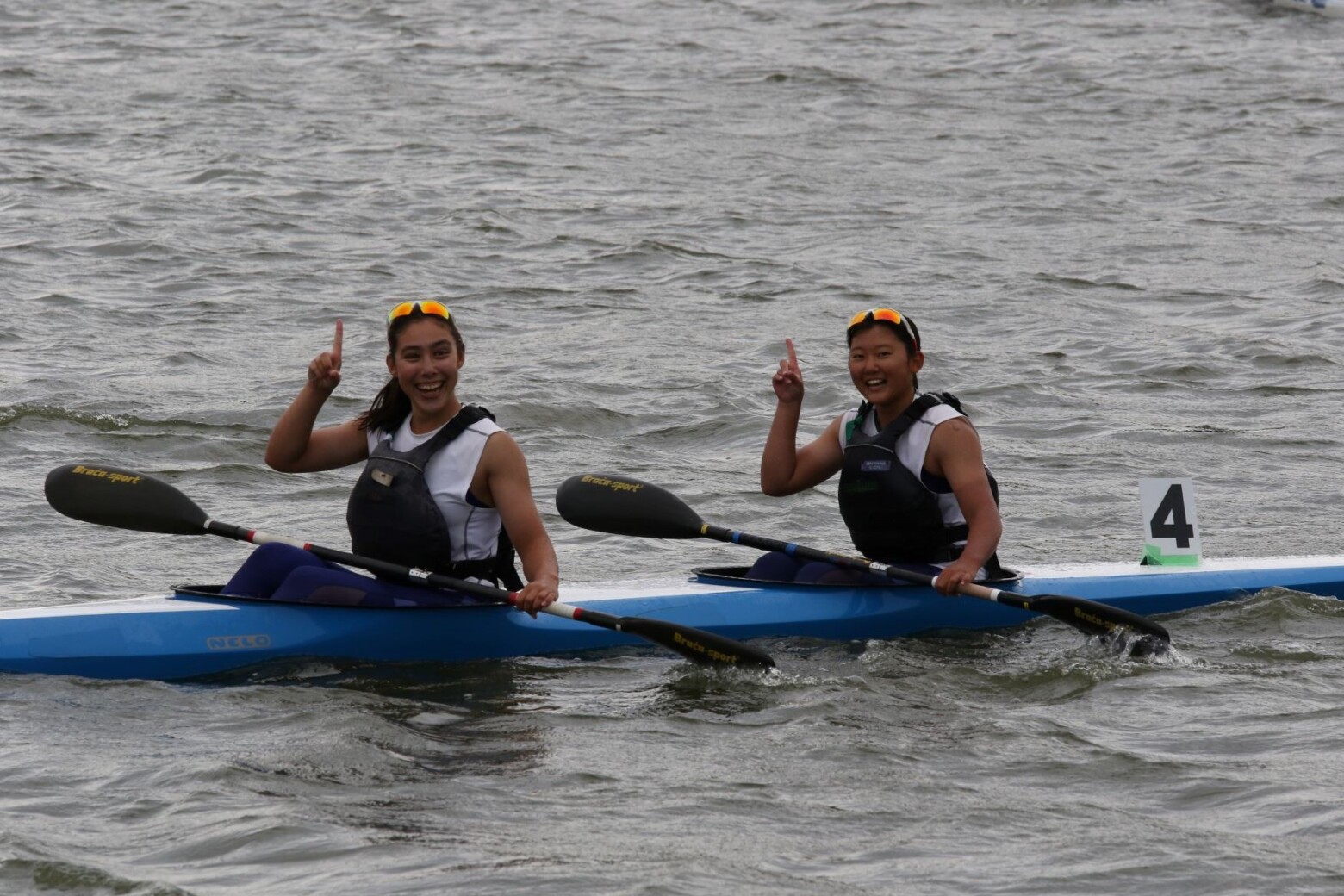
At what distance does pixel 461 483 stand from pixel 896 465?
1410mm

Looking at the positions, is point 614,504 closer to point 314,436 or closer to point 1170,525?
point 314,436

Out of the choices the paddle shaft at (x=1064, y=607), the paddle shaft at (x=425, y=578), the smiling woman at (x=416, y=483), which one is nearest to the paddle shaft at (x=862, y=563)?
the paddle shaft at (x=1064, y=607)

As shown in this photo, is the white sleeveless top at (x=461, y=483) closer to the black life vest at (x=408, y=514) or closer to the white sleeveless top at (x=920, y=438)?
the black life vest at (x=408, y=514)

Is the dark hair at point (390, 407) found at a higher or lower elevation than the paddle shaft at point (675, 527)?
higher

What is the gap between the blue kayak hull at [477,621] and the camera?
550cm

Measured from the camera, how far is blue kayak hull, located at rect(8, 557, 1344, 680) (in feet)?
18.0

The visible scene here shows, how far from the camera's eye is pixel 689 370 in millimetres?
10984

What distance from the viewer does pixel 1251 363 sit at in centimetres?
1135

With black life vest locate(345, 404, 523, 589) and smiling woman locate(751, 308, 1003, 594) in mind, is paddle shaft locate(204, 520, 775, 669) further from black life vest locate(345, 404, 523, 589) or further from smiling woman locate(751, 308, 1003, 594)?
smiling woman locate(751, 308, 1003, 594)

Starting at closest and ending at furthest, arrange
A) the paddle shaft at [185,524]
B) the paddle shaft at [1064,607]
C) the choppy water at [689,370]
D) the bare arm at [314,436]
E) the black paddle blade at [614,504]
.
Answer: the choppy water at [689,370]
the bare arm at [314,436]
the paddle shaft at [185,524]
the paddle shaft at [1064,607]
the black paddle blade at [614,504]

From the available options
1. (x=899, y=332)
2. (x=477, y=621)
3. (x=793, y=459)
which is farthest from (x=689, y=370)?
(x=477, y=621)

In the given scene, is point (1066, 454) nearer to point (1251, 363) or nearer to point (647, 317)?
point (1251, 363)

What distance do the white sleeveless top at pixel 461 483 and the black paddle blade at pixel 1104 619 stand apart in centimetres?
173

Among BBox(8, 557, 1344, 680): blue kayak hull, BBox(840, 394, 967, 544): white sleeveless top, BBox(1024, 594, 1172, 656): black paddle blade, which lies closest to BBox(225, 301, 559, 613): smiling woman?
BBox(8, 557, 1344, 680): blue kayak hull
